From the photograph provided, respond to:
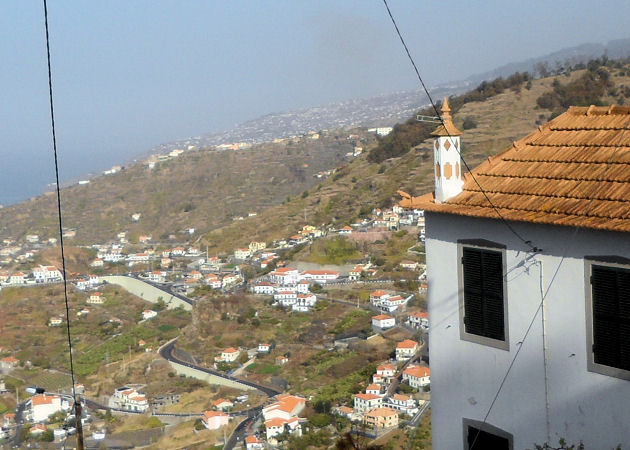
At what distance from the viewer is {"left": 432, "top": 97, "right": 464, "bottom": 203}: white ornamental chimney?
5027mm

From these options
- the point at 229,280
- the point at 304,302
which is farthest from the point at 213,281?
the point at 304,302

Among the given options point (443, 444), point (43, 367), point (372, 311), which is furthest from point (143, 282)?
point (443, 444)

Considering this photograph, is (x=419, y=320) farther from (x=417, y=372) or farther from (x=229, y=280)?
(x=229, y=280)

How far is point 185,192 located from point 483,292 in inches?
2401

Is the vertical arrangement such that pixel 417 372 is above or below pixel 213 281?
above

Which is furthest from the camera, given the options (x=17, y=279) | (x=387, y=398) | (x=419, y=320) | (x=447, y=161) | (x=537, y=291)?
(x=17, y=279)

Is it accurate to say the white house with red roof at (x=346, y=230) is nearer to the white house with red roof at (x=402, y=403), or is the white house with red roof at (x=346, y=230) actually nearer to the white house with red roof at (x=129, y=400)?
the white house with red roof at (x=129, y=400)

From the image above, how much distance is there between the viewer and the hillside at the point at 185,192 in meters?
59.7

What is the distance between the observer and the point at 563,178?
456 centimetres

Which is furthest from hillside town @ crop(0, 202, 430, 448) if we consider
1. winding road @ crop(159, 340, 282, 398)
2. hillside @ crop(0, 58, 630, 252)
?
hillside @ crop(0, 58, 630, 252)

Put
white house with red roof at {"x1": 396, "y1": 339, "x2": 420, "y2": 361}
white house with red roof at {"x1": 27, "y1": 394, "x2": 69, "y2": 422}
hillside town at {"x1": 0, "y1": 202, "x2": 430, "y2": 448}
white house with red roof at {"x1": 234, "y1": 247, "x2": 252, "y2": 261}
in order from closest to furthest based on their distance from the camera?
hillside town at {"x1": 0, "y1": 202, "x2": 430, "y2": 448} → white house with red roof at {"x1": 396, "y1": 339, "x2": 420, "y2": 361} → white house with red roof at {"x1": 27, "y1": 394, "x2": 69, "y2": 422} → white house with red roof at {"x1": 234, "y1": 247, "x2": 252, "y2": 261}

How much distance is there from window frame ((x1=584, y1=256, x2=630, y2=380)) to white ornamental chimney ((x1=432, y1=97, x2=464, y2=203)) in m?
1.12

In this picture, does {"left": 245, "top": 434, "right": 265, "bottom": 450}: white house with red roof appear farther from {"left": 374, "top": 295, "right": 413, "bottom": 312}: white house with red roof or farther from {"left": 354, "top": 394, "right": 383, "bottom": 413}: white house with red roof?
{"left": 374, "top": 295, "right": 413, "bottom": 312}: white house with red roof

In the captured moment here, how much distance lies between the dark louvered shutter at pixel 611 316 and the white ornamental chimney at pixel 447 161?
1.17m
